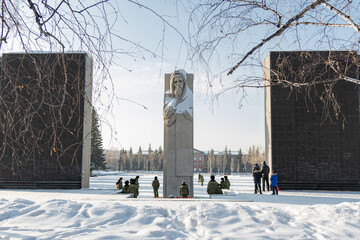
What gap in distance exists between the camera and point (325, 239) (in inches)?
195

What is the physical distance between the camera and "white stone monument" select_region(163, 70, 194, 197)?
15616 millimetres

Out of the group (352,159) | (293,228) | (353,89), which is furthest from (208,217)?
(353,89)

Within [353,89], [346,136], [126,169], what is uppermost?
[353,89]

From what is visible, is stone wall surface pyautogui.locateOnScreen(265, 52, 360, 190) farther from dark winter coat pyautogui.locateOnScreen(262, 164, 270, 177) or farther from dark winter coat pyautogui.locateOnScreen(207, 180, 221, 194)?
dark winter coat pyautogui.locateOnScreen(207, 180, 221, 194)

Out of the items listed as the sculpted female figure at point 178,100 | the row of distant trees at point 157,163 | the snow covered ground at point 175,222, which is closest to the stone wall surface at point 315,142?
the sculpted female figure at point 178,100

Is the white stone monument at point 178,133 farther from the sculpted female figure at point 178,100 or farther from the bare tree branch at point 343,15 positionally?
the bare tree branch at point 343,15

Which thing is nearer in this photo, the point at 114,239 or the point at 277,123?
the point at 114,239

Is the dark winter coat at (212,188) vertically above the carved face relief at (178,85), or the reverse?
the carved face relief at (178,85)

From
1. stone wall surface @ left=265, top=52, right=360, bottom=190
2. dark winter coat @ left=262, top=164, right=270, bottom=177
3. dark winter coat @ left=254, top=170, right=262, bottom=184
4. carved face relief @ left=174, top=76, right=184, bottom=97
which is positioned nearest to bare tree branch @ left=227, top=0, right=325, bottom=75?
carved face relief @ left=174, top=76, right=184, bottom=97

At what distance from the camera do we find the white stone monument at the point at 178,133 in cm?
1562

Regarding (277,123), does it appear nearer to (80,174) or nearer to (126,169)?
(80,174)

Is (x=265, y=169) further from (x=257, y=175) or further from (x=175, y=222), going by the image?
(x=175, y=222)

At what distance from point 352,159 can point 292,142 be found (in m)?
3.53

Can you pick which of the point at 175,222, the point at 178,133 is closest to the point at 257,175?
the point at 178,133
